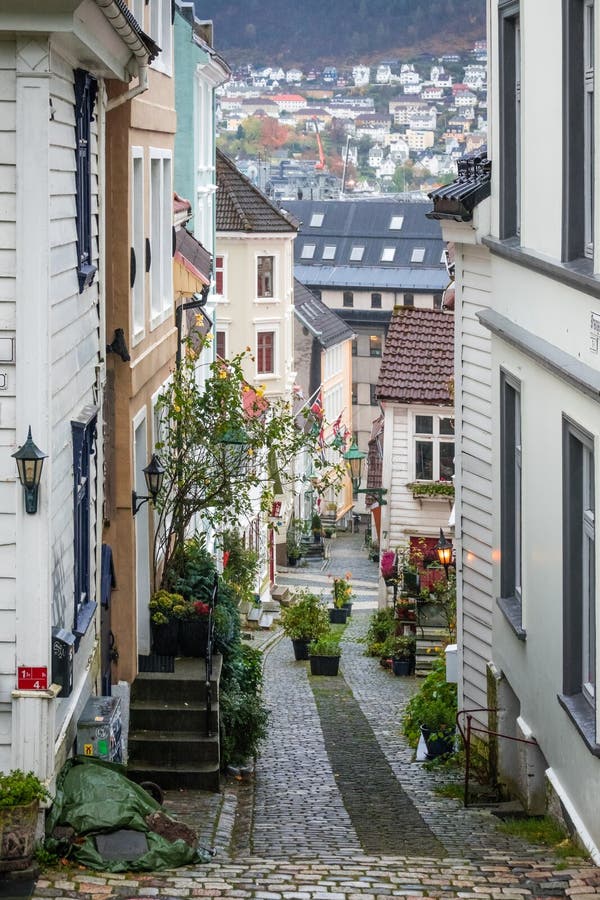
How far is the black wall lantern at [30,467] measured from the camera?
8.47 metres

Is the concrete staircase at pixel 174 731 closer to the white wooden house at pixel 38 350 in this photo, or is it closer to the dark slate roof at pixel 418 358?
the white wooden house at pixel 38 350

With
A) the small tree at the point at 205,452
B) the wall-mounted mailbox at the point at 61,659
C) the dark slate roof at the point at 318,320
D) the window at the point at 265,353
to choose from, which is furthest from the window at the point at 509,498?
the dark slate roof at the point at 318,320

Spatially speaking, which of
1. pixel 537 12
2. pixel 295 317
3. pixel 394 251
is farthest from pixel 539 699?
pixel 394 251

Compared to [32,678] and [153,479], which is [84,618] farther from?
[153,479]

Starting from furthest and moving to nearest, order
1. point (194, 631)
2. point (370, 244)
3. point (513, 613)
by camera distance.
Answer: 1. point (370, 244)
2. point (194, 631)
3. point (513, 613)

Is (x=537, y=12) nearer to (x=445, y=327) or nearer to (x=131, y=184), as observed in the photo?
(x=131, y=184)

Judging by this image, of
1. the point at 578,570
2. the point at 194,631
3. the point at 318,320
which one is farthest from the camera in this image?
the point at 318,320

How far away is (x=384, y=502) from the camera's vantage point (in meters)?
32.0

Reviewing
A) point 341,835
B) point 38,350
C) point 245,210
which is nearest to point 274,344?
point 245,210

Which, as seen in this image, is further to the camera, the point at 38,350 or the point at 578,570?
the point at 578,570

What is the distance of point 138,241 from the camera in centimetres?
1477

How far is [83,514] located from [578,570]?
3575 mm

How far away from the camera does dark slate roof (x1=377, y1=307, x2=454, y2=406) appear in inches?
1147

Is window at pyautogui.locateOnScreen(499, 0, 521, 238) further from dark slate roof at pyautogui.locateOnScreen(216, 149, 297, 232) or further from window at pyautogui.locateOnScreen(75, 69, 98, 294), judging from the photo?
dark slate roof at pyautogui.locateOnScreen(216, 149, 297, 232)
